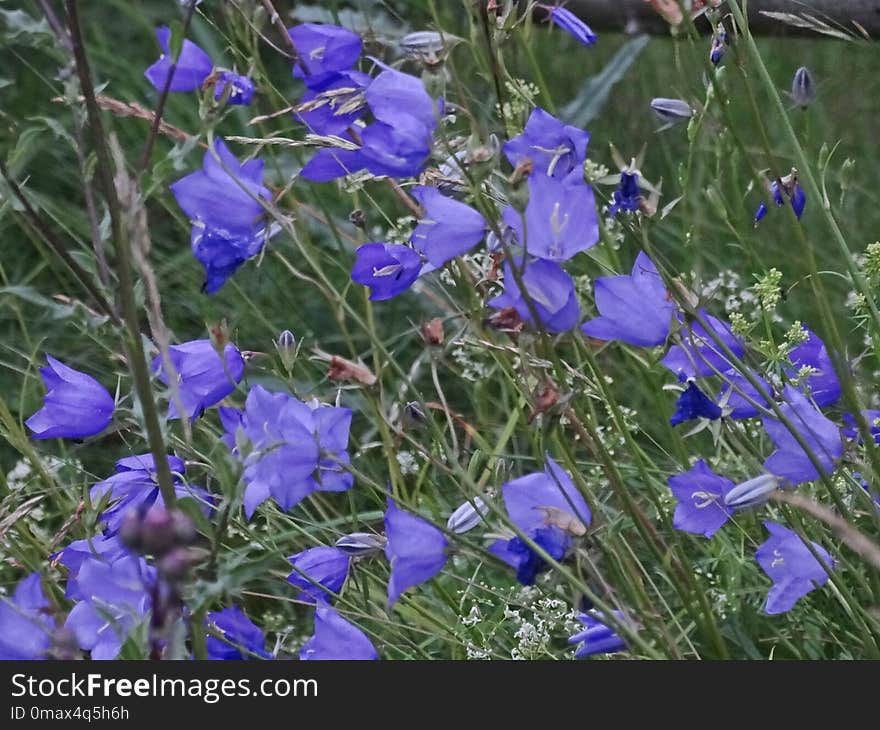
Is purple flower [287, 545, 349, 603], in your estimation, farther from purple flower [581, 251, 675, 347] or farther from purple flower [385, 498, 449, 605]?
purple flower [581, 251, 675, 347]

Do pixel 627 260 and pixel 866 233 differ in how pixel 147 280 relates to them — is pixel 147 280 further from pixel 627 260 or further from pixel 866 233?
pixel 866 233

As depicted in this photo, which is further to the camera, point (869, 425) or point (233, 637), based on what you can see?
point (869, 425)

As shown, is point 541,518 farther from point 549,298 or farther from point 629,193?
point 629,193

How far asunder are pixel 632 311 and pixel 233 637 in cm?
47

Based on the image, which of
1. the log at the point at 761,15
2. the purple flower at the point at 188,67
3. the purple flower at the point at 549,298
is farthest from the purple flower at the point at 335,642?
the log at the point at 761,15

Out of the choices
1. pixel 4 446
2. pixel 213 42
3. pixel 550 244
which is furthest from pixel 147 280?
pixel 213 42

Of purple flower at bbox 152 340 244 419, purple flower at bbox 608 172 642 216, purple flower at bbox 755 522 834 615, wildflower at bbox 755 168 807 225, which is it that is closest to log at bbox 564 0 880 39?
wildflower at bbox 755 168 807 225

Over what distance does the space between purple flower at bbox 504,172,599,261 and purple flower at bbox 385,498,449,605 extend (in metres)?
0.25

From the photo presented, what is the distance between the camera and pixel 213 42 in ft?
9.32

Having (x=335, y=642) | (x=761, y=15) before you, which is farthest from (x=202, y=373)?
(x=761, y=15)

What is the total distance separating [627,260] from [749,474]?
81cm

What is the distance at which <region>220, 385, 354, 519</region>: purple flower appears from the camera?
1.14m

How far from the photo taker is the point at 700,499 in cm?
128

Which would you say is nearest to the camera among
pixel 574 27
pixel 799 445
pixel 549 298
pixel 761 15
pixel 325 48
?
pixel 549 298
